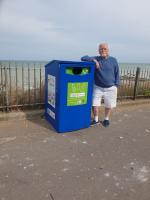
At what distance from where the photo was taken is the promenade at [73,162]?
253cm

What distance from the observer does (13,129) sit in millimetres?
4293

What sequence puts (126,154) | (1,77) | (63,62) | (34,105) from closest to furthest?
(126,154) < (63,62) < (1,77) < (34,105)

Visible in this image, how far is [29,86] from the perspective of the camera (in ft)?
18.1

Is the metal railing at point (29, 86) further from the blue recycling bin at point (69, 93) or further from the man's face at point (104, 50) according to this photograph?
the man's face at point (104, 50)

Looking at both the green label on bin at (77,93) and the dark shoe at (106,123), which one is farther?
the dark shoe at (106,123)

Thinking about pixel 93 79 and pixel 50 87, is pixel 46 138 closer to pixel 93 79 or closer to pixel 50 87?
pixel 50 87

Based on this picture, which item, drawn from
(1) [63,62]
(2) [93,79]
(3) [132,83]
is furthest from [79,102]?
(3) [132,83]

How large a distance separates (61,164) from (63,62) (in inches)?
72.3

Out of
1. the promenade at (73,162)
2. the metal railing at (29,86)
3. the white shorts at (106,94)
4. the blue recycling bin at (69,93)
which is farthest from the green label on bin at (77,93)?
the metal railing at (29,86)

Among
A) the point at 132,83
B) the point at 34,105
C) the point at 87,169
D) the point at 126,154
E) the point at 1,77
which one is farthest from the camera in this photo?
the point at 132,83

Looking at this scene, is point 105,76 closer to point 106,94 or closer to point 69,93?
point 106,94

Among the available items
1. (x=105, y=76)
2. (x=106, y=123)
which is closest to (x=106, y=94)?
(x=105, y=76)

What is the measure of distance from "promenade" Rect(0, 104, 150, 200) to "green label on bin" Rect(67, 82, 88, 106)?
24.7 inches

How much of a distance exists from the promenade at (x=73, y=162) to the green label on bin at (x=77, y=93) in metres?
0.63
